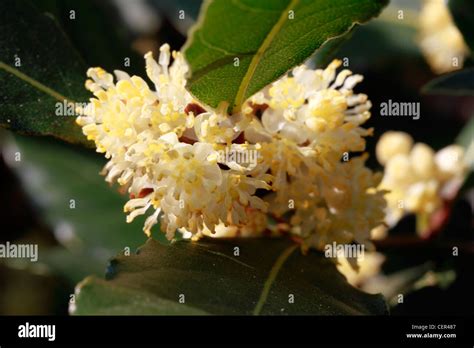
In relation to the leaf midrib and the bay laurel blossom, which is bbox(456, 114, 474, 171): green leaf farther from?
the leaf midrib

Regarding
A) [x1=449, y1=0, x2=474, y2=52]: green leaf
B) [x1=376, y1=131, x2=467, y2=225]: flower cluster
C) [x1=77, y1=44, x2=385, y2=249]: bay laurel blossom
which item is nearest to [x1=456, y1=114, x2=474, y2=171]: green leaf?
[x1=376, y1=131, x2=467, y2=225]: flower cluster

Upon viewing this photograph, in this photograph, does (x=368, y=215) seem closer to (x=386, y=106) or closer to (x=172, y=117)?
(x=172, y=117)

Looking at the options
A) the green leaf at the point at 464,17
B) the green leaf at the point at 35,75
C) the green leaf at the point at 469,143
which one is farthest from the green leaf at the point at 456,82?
the green leaf at the point at 35,75

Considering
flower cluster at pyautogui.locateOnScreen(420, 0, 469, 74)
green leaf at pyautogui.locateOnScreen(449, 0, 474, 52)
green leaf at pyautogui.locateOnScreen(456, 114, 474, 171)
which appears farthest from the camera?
Answer: flower cluster at pyautogui.locateOnScreen(420, 0, 469, 74)

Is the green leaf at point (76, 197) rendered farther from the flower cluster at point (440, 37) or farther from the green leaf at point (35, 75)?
the flower cluster at point (440, 37)

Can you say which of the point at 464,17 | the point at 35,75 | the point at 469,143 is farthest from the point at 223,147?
the point at 469,143

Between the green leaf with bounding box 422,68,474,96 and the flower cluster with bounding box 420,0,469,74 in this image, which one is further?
the flower cluster with bounding box 420,0,469,74

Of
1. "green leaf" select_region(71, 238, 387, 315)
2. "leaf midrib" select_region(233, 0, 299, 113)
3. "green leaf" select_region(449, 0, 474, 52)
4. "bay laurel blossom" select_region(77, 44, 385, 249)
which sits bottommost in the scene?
"green leaf" select_region(71, 238, 387, 315)
